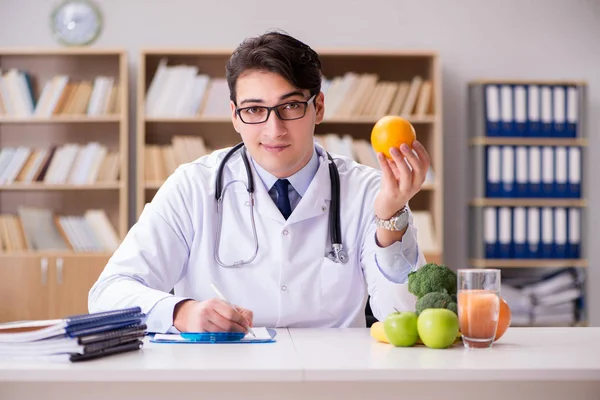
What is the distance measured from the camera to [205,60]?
15.1ft

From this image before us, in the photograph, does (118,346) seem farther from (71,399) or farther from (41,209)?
(41,209)

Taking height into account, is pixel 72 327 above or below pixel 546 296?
above

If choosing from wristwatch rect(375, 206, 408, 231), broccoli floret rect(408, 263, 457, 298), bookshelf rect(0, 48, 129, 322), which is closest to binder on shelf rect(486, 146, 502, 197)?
bookshelf rect(0, 48, 129, 322)

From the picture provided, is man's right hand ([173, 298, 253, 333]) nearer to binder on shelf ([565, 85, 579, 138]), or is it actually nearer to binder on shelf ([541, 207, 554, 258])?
binder on shelf ([541, 207, 554, 258])

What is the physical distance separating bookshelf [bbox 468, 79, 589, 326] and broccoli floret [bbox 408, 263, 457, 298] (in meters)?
2.98

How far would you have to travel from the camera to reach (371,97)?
14.6ft

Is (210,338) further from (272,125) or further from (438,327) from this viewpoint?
(272,125)

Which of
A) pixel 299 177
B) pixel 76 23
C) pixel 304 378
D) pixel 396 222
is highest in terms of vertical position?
pixel 76 23

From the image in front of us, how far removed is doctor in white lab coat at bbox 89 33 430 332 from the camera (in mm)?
1935

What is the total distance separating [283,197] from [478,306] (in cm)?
81

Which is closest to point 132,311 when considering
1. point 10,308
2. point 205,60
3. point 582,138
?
point 10,308

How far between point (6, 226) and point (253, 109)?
113 inches

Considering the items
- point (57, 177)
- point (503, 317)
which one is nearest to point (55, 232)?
point (57, 177)

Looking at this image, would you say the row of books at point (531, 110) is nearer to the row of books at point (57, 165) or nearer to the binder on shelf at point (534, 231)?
the binder on shelf at point (534, 231)
